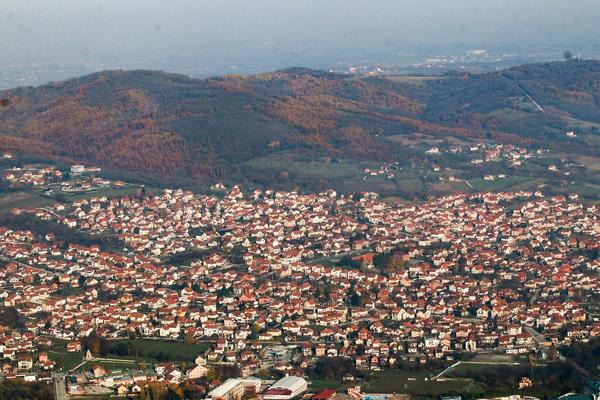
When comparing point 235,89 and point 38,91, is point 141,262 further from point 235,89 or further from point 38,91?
point 38,91

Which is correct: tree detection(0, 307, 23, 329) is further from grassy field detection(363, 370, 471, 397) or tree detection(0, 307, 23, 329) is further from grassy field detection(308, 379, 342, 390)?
grassy field detection(363, 370, 471, 397)

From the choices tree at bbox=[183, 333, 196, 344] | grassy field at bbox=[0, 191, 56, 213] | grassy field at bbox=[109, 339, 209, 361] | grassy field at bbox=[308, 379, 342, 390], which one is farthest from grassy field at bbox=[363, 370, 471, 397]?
grassy field at bbox=[0, 191, 56, 213]

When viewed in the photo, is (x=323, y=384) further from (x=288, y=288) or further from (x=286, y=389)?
(x=288, y=288)

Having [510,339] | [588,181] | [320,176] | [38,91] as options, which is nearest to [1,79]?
[38,91]

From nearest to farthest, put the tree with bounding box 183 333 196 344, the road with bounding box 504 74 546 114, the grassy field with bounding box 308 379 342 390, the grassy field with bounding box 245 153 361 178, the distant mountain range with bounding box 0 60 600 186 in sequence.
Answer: the grassy field with bounding box 308 379 342 390, the tree with bounding box 183 333 196 344, the grassy field with bounding box 245 153 361 178, the distant mountain range with bounding box 0 60 600 186, the road with bounding box 504 74 546 114

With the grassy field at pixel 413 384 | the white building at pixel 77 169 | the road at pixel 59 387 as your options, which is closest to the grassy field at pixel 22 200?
the white building at pixel 77 169

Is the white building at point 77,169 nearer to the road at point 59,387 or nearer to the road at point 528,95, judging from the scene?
the road at point 528,95

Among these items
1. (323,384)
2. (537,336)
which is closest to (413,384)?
(323,384)
